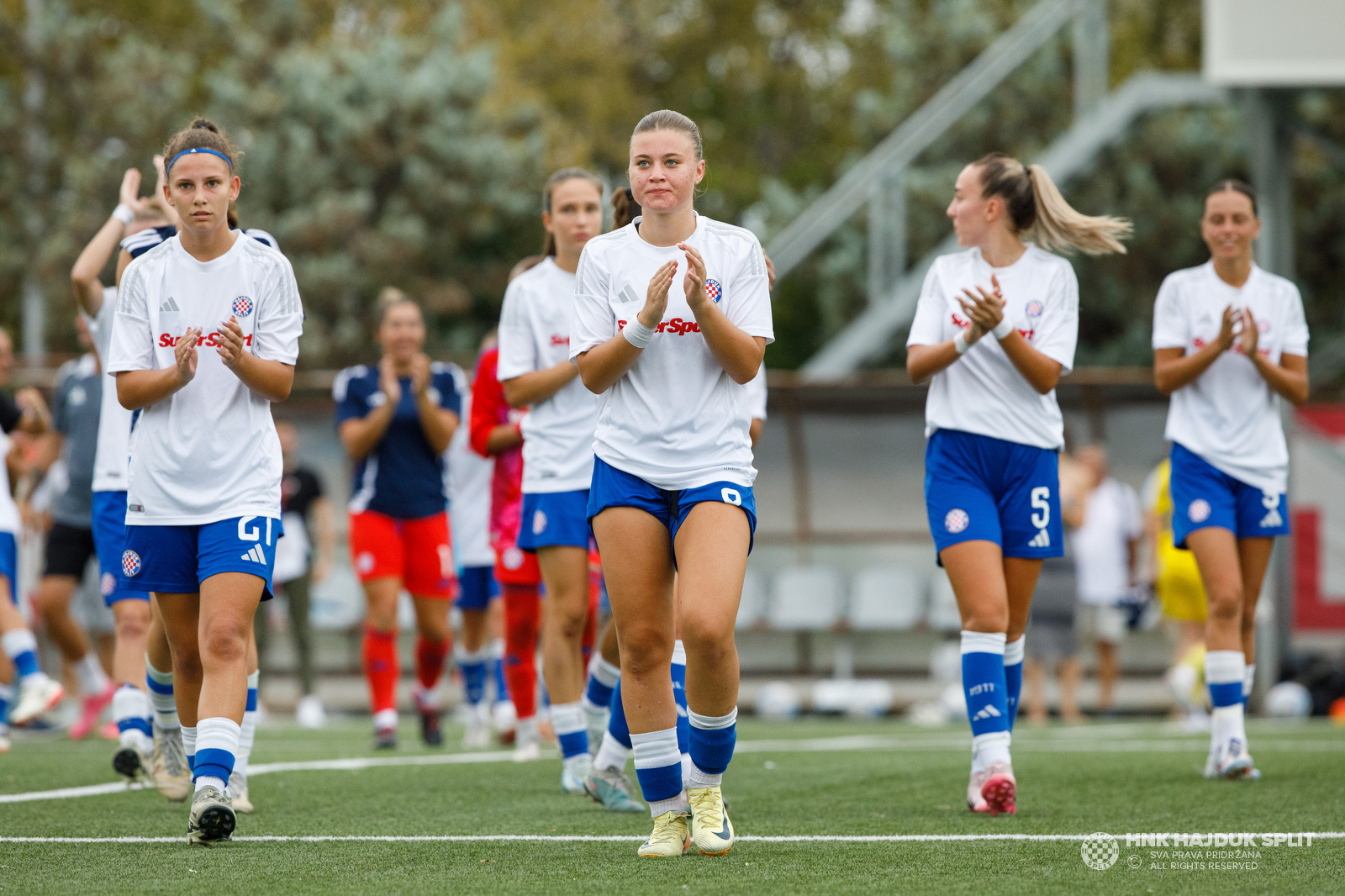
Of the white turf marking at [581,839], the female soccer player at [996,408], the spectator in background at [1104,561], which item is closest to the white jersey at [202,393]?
the white turf marking at [581,839]

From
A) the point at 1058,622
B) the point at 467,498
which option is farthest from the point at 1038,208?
the point at 1058,622

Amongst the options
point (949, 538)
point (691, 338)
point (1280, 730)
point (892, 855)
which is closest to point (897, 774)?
point (949, 538)

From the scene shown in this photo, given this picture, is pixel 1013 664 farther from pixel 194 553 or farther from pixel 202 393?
pixel 202 393

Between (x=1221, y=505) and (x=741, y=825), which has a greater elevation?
(x=1221, y=505)

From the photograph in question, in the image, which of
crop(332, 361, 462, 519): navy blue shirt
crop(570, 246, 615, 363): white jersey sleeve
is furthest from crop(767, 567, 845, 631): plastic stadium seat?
crop(570, 246, 615, 363): white jersey sleeve

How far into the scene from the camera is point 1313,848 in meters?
4.99

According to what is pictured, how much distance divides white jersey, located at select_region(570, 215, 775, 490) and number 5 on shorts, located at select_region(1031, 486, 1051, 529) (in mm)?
1731

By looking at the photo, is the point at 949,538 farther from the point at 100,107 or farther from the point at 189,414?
the point at 100,107

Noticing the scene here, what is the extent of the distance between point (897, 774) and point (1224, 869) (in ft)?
10.5

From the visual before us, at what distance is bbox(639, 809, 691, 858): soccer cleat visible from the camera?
498 cm

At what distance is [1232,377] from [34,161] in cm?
2189

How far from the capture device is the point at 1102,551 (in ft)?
50.9

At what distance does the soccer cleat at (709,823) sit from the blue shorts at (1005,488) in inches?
67.8

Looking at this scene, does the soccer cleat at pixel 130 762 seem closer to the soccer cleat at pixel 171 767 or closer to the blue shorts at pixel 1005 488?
the soccer cleat at pixel 171 767
